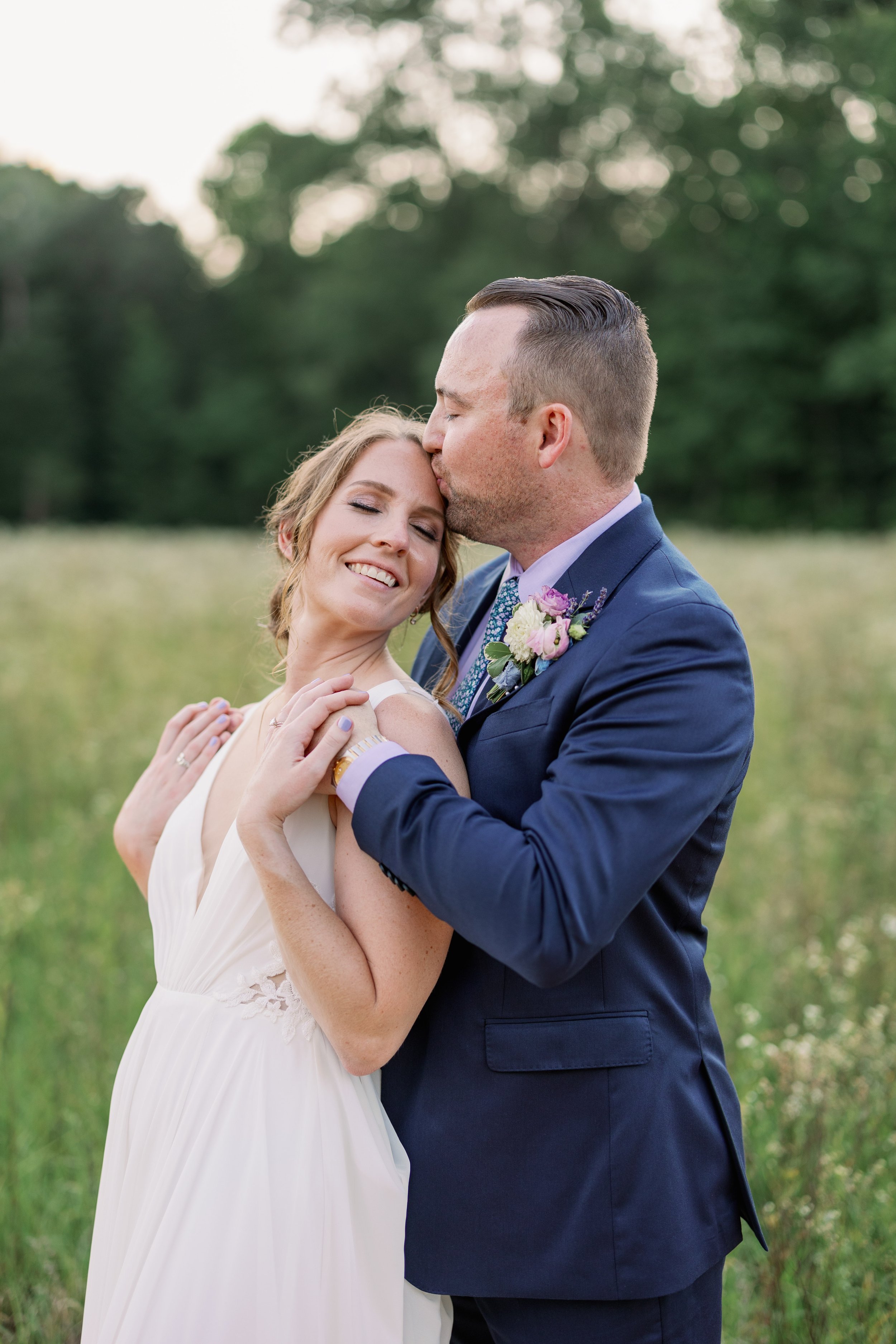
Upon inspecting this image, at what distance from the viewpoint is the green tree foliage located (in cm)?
3247

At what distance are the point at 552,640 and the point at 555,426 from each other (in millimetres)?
422

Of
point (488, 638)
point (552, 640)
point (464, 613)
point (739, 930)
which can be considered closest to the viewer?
point (552, 640)

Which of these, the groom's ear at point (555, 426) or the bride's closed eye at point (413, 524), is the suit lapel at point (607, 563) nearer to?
the groom's ear at point (555, 426)

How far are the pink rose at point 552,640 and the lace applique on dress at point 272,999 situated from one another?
2.49 ft

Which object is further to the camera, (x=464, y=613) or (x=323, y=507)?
(x=464, y=613)

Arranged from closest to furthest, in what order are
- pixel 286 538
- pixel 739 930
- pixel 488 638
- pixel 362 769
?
pixel 362 769, pixel 488 638, pixel 286 538, pixel 739 930

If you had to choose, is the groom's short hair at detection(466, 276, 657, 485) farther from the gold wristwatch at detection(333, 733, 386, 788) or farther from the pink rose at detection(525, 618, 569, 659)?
the gold wristwatch at detection(333, 733, 386, 788)

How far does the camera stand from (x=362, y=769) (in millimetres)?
1884

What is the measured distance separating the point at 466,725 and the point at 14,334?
1608 inches

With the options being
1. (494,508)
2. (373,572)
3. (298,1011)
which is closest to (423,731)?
(373,572)

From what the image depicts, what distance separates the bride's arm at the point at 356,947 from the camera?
6.23 feet

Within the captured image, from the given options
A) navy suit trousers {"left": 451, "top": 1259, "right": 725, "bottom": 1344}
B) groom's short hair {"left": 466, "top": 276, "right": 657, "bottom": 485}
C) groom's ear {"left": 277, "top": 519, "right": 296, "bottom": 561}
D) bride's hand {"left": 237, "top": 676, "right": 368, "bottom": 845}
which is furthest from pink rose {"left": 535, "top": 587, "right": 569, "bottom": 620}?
navy suit trousers {"left": 451, "top": 1259, "right": 725, "bottom": 1344}

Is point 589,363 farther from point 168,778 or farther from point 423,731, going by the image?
point 168,778

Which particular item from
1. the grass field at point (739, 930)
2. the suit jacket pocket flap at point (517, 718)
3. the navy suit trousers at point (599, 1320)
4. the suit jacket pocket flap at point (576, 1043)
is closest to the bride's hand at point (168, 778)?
the grass field at point (739, 930)
